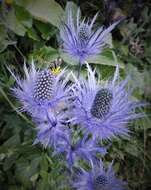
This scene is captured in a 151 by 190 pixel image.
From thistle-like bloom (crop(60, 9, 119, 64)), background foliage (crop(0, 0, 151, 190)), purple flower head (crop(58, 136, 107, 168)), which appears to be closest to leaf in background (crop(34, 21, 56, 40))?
background foliage (crop(0, 0, 151, 190))

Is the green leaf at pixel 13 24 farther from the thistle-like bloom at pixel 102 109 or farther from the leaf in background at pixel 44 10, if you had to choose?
the thistle-like bloom at pixel 102 109

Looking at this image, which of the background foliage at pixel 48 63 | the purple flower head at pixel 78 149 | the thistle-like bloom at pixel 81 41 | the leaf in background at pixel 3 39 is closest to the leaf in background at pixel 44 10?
the background foliage at pixel 48 63

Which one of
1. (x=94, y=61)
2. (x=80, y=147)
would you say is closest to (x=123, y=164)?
(x=94, y=61)

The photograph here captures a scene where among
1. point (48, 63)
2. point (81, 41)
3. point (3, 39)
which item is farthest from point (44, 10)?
point (81, 41)

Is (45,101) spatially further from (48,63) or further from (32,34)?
(32,34)

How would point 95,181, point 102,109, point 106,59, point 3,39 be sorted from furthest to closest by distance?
point 106,59 → point 3,39 → point 95,181 → point 102,109

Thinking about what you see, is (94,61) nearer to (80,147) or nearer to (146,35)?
(146,35)

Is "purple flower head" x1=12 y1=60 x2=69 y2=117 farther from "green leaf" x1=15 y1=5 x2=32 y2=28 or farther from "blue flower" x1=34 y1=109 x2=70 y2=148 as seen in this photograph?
"green leaf" x1=15 y1=5 x2=32 y2=28
